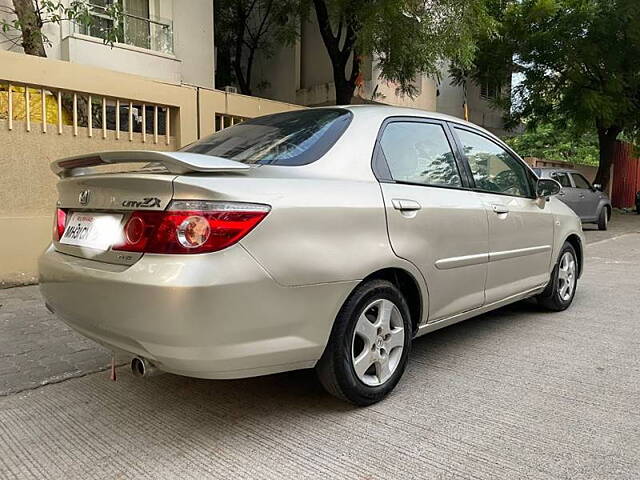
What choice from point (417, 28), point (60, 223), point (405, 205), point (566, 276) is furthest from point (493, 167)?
point (417, 28)

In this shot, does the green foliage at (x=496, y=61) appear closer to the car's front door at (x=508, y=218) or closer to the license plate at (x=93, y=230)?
the car's front door at (x=508, y=218)

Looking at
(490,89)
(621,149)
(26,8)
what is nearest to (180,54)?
(26,8)

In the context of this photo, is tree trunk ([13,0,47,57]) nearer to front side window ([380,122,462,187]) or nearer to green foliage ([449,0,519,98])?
front side window ([380,122,462,187])

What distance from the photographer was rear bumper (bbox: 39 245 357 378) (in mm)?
2225

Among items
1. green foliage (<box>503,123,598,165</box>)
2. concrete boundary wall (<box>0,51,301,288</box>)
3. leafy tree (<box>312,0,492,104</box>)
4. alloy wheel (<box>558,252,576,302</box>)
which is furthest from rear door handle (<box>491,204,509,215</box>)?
green foliage (<box>503,123,598,165</box>)

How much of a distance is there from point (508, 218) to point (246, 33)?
1249 cm

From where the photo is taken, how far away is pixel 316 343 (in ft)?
8.46

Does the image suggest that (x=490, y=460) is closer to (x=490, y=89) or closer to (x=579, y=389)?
(x=579, y=389)

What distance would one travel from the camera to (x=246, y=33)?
14703 millimetres

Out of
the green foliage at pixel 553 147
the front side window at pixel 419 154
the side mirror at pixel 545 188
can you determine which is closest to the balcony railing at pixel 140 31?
the front side window at pixel 419 154

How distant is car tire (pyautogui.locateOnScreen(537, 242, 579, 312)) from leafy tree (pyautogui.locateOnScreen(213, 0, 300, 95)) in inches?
369

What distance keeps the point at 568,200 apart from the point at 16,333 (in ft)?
37.4

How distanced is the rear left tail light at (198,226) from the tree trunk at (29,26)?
18.6ft

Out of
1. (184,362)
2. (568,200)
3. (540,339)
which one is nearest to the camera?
(184,362)
